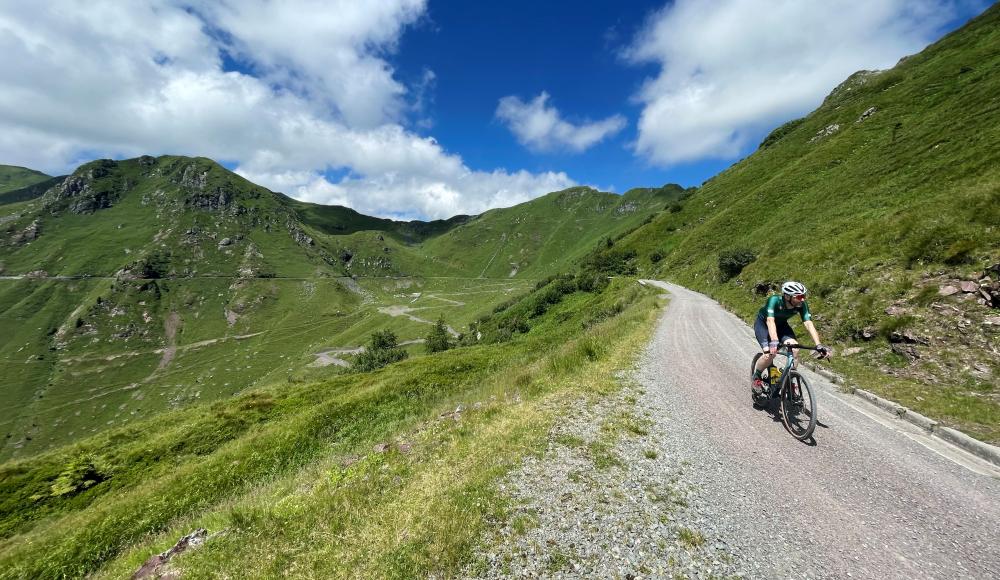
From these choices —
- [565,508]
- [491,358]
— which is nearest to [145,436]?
[491,358]

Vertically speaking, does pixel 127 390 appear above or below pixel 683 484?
below

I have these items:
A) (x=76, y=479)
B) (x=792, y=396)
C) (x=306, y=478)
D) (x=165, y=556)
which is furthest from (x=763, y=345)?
(x=76, y=479)

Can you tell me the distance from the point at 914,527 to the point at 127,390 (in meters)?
241

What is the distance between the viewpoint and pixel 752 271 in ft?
122

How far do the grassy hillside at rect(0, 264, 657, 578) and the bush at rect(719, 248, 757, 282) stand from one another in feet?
77.9

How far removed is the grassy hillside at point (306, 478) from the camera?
6.48 metres

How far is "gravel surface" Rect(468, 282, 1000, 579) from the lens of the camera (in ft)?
18.6

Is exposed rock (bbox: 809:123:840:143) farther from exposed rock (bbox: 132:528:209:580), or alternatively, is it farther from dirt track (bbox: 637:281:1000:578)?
exposed rock (bbox: 132:528:209:580)

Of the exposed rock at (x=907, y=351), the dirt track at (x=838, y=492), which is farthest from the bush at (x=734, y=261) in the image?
the dirt track at (x=838, y=492)

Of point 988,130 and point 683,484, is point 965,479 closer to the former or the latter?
point 683,484

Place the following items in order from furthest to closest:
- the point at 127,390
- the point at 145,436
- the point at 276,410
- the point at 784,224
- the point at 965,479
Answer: the point at 127,390
the point at 784,224
the point at 276,410
the point at 145,436
the point at 965,479

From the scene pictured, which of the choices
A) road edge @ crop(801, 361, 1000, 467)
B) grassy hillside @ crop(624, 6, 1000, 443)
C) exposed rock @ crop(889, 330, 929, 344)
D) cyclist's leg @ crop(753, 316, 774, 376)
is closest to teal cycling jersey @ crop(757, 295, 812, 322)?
cyclist's leg @ crop(753, 316, 774, 376)

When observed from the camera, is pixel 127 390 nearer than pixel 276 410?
No

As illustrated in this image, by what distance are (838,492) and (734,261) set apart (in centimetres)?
4086
